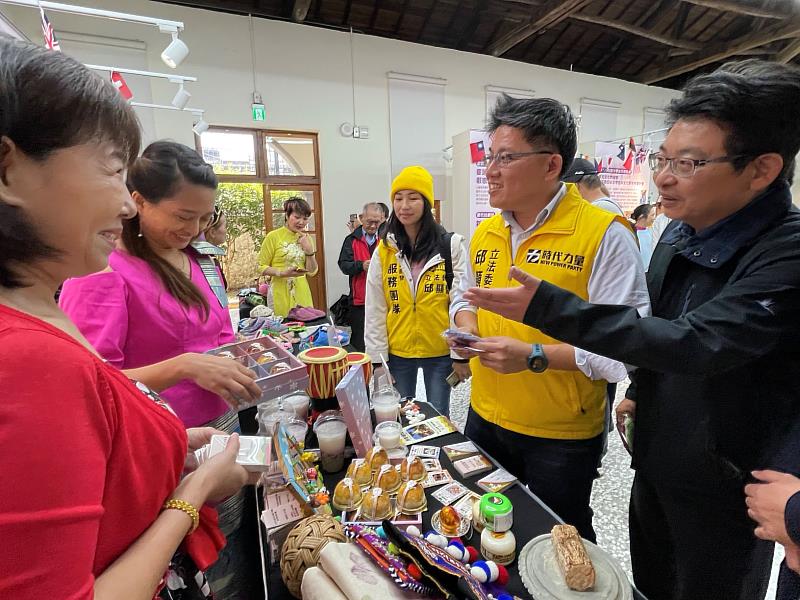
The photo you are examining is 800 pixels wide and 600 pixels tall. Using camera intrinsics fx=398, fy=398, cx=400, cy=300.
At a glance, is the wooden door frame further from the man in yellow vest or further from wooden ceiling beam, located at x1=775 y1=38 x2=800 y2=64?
wooden ceiling beam, located at x1=775 y1=38 x2=800 y2=64

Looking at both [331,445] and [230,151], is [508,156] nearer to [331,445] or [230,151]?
[331,445]

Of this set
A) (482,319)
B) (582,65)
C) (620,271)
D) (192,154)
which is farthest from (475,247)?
(582,65)

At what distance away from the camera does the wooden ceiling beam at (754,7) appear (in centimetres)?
485

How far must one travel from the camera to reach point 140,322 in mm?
1071

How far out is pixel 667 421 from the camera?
110 cm

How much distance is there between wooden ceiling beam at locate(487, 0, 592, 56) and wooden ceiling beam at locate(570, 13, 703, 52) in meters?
0.29

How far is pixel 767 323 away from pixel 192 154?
61.0 inches

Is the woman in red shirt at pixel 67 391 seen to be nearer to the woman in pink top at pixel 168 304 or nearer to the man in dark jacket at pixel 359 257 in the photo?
the woman in pink top at pixel 168 304

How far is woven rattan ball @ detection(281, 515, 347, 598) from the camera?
87cm

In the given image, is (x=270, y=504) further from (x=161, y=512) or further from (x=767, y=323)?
(x=767, y=323)

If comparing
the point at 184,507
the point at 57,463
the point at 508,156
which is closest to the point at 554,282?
the point at 508,156

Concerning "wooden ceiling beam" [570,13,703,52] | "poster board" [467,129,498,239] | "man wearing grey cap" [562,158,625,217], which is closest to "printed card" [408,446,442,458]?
"man wearing grey cap" [562,158,625,217]

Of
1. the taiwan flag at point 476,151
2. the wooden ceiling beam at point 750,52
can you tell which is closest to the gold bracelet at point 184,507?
the taiwan flag at point 476,151

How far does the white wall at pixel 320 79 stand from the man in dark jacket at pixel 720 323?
532 centimetres
